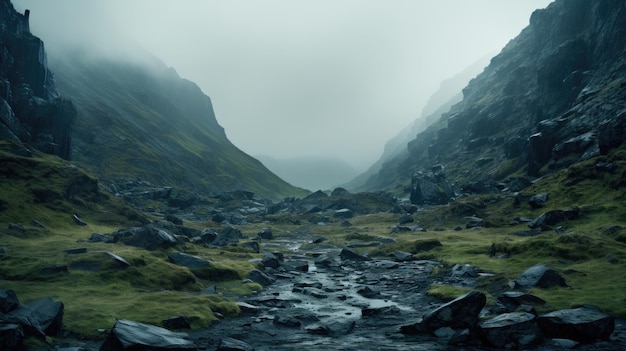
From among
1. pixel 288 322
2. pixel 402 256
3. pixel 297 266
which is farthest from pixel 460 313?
pixel 402 256

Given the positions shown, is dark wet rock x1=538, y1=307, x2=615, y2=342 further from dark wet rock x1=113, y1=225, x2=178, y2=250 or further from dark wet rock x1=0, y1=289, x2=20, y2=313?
dark wet rock x1=113, y1=225, x2=178, y2=250

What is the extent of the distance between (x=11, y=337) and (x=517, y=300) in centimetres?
3253

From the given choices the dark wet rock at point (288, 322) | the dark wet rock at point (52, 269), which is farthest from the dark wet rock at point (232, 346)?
the dark wet rock at point (52, 269)

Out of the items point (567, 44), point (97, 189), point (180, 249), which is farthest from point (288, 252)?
point (567, 44)

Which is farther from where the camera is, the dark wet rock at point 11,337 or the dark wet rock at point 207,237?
the dark wet rock at point 207,237

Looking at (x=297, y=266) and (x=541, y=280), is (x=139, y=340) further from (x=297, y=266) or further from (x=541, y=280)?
(x=297, y=266)

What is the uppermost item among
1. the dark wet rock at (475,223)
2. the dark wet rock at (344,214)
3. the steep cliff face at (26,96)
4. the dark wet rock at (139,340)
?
the steep cliff face at (26,96)

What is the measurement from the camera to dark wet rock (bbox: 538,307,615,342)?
2480cm

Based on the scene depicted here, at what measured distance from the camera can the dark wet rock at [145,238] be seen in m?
58.7

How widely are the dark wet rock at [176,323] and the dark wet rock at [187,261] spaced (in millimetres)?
20317

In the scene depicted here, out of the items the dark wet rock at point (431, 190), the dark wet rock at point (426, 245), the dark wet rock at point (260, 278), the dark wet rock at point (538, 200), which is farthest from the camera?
the dark wet rock at point (431, 190)

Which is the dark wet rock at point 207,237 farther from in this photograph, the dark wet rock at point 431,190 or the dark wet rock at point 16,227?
the dark wet rock at point 431,190

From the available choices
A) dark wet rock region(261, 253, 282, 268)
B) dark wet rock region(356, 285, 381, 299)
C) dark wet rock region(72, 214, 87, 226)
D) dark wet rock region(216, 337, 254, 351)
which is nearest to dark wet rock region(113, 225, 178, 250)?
dark wet rock region(261, 253, 282, 268)

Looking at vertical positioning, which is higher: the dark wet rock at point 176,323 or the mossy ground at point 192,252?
the mossy ground at point 192,252
